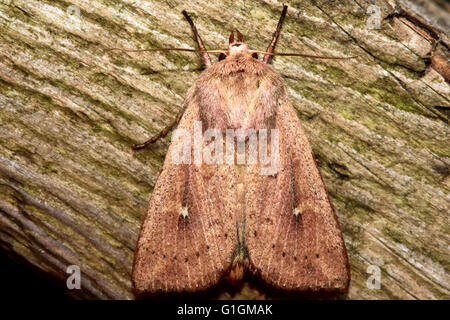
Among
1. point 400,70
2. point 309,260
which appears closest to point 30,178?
point 309,260

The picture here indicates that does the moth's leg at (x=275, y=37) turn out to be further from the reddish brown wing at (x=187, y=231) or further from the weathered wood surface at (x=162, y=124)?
the reddish brown wing at (x=187, y=231)

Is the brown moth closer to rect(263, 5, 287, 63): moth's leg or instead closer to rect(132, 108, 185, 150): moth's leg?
rect(263, 5, 287, 63): moth's leg

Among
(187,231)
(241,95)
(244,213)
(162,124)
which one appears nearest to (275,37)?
(241,95)

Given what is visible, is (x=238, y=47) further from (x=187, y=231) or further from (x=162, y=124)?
(x=187, y=231)

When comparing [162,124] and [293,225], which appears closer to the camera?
[293,225]

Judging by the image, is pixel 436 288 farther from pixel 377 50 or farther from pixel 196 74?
pixel 196 74

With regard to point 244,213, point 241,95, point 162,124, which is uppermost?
point 241,95
